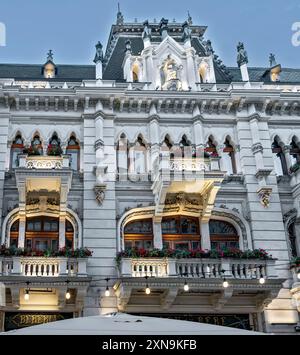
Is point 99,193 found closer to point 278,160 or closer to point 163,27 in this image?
point 278,160

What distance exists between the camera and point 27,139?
24406 millimetres

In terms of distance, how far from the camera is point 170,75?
2650 centimetres

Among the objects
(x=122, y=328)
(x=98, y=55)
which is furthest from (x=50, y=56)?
(x=122, y=328)

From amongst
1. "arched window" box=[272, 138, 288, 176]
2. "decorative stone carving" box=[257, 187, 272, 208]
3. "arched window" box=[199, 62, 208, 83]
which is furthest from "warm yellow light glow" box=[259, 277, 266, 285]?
"arched window" box=[199, 62, 208, 83]

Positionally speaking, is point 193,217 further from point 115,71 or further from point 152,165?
point 115,71

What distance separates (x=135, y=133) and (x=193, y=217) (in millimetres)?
4905

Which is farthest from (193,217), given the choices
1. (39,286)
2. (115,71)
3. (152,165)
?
(115,71)

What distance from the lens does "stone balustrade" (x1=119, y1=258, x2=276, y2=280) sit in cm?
2048

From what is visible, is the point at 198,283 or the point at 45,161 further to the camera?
the point at 45,161

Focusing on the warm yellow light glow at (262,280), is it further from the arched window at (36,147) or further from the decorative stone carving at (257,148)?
the arched window at (36,147)

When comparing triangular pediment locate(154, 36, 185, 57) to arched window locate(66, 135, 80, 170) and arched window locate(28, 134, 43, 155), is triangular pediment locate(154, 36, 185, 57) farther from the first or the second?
arched window locate(28, 134, 43, 155)

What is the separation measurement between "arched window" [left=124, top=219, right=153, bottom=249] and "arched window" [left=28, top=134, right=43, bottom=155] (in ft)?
16.7

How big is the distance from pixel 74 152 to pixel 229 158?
741 cm

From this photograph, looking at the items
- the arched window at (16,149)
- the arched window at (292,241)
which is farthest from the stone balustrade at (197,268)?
the arched window at (16,149)
